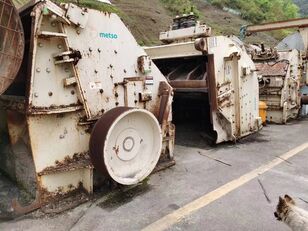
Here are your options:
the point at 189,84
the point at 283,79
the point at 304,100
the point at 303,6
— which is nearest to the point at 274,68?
the point at 283,79

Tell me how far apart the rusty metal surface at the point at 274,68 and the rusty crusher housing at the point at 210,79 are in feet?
3.83

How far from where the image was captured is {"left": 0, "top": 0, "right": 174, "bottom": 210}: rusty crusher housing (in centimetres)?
262

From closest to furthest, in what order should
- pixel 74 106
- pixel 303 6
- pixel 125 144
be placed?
pixel 74 106, pixel 125 144, pixel 303 6

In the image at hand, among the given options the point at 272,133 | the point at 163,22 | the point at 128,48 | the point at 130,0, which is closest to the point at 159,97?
the point at 128,48

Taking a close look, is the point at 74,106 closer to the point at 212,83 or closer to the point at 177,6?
the point at 212,83

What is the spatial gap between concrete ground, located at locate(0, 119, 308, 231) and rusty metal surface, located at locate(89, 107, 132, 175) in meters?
0.37

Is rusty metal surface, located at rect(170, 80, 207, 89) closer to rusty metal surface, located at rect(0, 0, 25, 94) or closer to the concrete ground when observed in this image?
the concrete ground

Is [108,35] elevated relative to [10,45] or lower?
elevated

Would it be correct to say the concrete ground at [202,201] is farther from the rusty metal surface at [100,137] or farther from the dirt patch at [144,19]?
the dirt patch at [144,19]

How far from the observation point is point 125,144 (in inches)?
120

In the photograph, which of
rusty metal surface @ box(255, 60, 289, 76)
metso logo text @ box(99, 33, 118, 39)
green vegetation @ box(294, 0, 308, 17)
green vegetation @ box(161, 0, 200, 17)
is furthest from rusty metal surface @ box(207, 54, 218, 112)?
green vegetation @ box(294, 0, 308, 17)

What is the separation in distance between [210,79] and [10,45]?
97.6 inches

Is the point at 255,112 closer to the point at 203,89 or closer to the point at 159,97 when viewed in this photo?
the point at 203,89

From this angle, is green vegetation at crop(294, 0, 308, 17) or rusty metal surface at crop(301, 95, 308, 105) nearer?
rusty metal surface at crop(301, 95, 308, 105)
